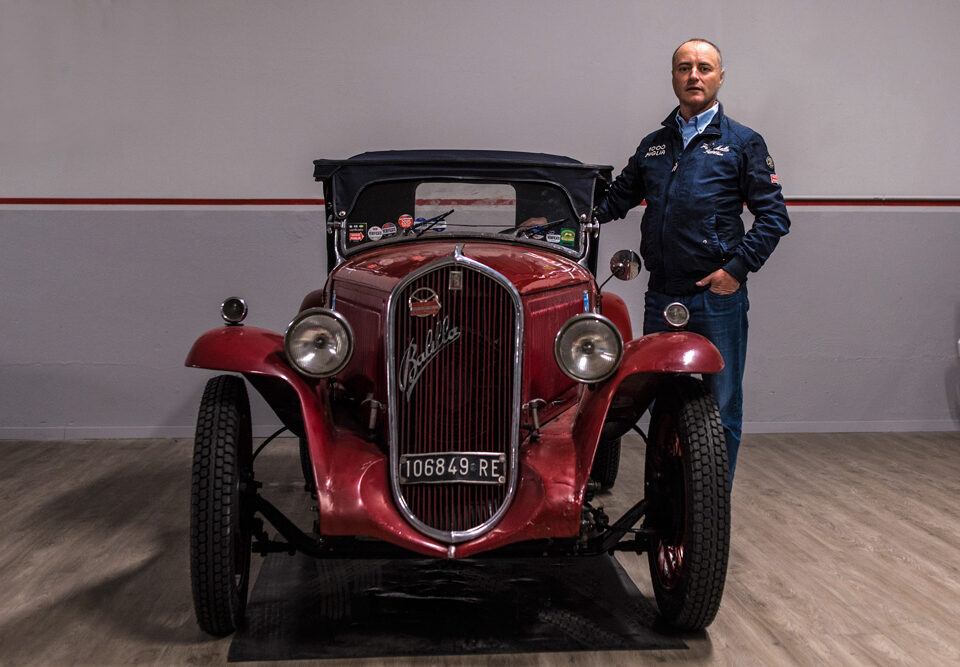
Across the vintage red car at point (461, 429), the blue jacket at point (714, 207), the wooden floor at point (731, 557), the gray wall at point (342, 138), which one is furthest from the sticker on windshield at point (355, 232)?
the gray wall at point (342, 138)

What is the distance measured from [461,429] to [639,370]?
0.50 metres

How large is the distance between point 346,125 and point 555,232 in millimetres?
1971

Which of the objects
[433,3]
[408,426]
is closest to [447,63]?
[433,3]

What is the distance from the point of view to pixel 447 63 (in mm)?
4625

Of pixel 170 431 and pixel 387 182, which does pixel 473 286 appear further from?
pixel 170 431

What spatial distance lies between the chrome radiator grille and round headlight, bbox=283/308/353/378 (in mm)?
136

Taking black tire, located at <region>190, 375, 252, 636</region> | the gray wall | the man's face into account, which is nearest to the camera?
black tire, located at <region>190, 375, 252, 636</region>

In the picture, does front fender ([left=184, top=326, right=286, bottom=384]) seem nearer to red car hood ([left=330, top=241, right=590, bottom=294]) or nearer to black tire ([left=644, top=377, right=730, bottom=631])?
red car hood ([left=330, top=241, right=590, bottom=294])

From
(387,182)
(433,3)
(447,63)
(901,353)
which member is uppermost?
(433,3)

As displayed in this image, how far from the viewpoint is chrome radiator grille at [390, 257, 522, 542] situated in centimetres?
227

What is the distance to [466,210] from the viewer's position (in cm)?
312

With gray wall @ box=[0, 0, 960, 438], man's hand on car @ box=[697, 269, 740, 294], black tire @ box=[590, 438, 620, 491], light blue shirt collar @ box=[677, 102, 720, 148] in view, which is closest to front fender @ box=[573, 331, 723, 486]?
man's hand on car @ box=[697, 269, 740, 294]

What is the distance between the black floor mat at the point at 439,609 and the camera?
89.2 inches

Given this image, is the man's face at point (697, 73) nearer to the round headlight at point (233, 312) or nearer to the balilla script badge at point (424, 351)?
the balilla script badge at point (424, 351)
